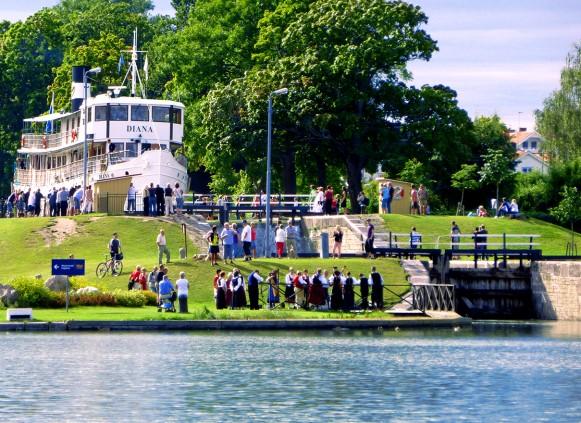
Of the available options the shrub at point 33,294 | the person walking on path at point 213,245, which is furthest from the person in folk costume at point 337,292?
the shrub at point 33,294

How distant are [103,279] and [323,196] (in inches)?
681

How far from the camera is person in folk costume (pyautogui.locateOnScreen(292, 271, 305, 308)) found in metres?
52.5

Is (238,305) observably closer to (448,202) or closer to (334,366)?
(334,366)

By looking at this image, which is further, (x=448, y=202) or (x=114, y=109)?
(x=448, y=202)

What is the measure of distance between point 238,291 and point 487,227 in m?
21.1

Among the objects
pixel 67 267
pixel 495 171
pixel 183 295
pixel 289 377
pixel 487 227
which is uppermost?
pixel 495 171

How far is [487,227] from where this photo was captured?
70438mm

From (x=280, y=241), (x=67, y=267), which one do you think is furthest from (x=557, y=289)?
(x=67, y=267)

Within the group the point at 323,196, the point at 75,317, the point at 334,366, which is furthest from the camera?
the point at 323,196

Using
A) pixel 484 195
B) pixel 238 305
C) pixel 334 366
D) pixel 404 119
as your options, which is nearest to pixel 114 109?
pixel 404 119

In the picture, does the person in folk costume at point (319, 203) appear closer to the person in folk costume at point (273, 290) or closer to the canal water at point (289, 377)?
the person in folk costume at point (273, 290)

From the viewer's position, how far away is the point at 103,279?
191 feet

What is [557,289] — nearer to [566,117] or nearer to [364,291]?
[364,291]

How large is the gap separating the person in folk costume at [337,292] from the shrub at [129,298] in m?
6.40
